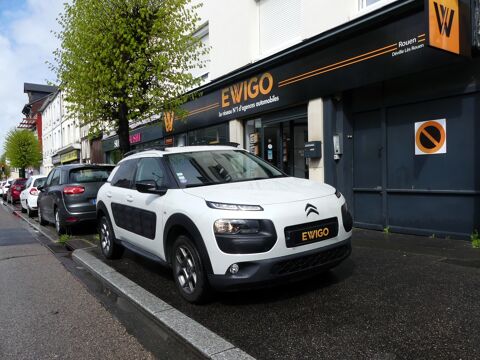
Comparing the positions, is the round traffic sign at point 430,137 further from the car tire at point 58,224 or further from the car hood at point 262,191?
the car tire at point 58,224

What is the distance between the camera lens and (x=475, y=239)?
21.1ft

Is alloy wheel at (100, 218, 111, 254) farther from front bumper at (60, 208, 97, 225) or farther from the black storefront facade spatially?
the black storefront facade

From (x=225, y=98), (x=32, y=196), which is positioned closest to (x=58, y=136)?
(x=32, y=196)

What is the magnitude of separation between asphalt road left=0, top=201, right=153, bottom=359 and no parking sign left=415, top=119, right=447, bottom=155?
579 centimetres

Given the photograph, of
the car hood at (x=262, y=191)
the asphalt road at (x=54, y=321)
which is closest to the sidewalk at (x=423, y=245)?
the car hood at (x=262, y=191)

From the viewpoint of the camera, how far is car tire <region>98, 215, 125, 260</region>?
20.9 ft

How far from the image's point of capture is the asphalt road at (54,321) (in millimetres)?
3408

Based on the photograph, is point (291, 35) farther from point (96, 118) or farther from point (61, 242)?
point (61, 242)

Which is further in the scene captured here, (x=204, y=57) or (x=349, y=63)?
(x=204, y=57)

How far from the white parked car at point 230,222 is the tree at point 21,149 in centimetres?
4528

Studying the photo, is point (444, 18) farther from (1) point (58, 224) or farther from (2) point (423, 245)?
(1) point (58, 224)

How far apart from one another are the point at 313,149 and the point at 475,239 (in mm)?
3619

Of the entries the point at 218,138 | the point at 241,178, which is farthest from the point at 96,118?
the point at 241,178

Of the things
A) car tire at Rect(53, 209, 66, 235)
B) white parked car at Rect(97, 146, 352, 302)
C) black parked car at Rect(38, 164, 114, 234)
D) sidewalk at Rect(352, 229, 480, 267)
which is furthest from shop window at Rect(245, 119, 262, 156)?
white parked car at Rect(97, 146, 352, 302)
